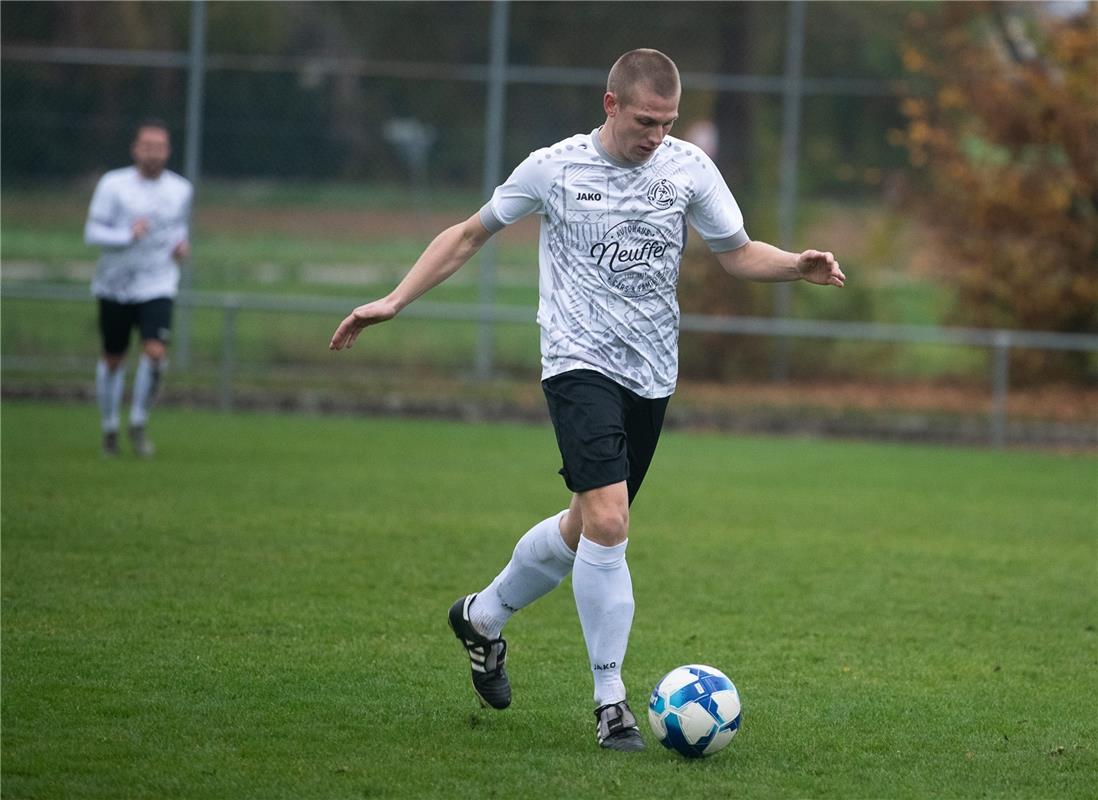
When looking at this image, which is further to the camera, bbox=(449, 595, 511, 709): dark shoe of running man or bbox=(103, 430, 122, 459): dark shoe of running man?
bbox=(103, 430, 122, 459): dark shoe of running man

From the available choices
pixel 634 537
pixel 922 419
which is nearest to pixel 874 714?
pixel 634 537

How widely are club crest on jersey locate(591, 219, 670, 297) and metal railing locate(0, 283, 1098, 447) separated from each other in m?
9.98

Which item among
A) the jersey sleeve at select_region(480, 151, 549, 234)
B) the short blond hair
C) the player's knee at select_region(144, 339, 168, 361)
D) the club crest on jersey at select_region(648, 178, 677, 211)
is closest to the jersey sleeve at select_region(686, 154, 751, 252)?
the club crest on jersey at select_region(648, 178, 677, 211)

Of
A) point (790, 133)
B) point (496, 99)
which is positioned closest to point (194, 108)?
point (496, 99)

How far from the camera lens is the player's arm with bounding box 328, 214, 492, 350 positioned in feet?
17.2

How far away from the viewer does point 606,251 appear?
5285mm

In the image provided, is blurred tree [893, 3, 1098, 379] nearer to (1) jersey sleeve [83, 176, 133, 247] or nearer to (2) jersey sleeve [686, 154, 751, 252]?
(1) jersey sleeve [83, 176, 133, 247]

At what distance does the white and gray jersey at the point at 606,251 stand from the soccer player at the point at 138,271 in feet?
23.6

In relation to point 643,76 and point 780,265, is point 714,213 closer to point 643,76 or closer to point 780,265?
point 780,265

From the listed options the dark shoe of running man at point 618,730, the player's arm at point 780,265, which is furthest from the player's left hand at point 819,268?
the dark shoe of running man at point 618,730

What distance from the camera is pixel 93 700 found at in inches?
208

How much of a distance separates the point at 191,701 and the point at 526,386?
37.7 feet

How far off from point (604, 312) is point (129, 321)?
779 cm

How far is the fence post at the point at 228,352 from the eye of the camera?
15793 mm
